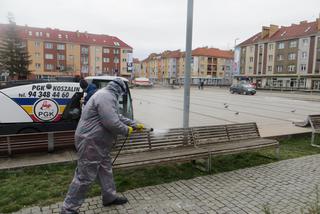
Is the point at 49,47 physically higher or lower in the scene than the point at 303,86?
higher

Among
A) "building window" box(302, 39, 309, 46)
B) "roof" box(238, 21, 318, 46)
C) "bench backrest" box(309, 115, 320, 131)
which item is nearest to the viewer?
"bench backrest" box(309, 115, 320, 131)

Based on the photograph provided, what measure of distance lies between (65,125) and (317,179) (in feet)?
18.0

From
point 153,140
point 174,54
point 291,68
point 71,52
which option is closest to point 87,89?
point 153,140

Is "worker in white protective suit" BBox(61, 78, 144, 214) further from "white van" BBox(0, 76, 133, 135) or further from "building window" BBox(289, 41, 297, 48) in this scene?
"building window" BBox(289, 41, 297, 48)

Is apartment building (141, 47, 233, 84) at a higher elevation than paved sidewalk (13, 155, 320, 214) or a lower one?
higher

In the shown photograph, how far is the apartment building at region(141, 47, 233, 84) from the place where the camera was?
92.8 meters

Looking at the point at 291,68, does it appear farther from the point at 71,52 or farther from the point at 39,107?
the point at 39,107

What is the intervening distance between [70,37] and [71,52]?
14.4ft

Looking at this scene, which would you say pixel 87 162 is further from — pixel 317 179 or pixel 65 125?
pixel 317 179

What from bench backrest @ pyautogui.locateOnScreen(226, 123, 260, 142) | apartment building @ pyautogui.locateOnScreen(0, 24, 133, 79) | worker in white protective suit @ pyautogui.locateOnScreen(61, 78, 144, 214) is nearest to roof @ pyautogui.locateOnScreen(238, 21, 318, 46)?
apartment building @ pyautogui.locateOnScreen(0, 24, 133, 79)

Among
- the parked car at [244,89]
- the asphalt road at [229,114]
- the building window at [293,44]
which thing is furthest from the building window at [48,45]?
the building window at [293,44]

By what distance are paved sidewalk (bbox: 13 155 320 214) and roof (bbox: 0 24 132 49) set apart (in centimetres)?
7098

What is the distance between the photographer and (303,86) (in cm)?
5425

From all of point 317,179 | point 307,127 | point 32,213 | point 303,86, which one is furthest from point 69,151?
point 303,86
